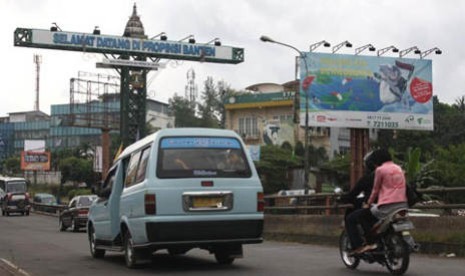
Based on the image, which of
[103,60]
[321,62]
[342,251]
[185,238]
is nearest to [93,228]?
[185,238]

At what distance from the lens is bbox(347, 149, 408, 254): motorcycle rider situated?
9.98 metres

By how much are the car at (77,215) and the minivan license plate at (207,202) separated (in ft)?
64.6

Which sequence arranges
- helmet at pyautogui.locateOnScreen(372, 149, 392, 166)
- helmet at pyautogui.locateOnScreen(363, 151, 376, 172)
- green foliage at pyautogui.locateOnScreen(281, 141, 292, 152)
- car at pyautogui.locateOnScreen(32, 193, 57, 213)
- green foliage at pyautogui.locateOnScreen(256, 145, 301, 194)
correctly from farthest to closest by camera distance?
green foliage at pyautogui.locateOnScreen(281, 141, 292, 152) < green foliage at pyautogui.locateOnScreen(256, 145, 301, 194) < car at pyautogui.locateOnScreen(32, 193, 57, 213) < helmet at pyautogui.locateOnScreen(363, 151, 376, 172) < helmet at pyautogui.locateOnScreen(372, 149, 392, 166)

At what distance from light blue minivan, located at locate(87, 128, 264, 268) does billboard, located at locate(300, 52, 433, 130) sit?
26410 mm

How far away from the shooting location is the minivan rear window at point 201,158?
447 inches

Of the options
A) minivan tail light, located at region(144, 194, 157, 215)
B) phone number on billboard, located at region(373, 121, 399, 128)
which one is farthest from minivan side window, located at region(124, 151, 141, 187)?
phone number on billboard, located at region(373, 121, 399, 128)

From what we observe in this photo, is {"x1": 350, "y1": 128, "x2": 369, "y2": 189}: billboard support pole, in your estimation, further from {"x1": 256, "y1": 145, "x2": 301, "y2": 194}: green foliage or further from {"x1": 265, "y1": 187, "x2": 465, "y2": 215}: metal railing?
{"x1": 256, "y1": 145, "x2": 301, "y2": 194}: green foliage

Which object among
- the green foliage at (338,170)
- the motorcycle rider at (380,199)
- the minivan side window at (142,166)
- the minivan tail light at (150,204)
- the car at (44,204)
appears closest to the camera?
the motorcycle rider at (380,199)

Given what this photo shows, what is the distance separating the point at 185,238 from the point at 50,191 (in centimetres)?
8946

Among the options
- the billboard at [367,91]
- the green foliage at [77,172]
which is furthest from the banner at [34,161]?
the billboard at [367,91]

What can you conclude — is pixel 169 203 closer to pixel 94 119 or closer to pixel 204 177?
pixel 204 177

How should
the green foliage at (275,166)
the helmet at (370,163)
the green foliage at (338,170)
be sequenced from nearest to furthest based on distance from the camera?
the helmet at (370,163) → the green foliage at (338,170) → the green foliage at (275,166)

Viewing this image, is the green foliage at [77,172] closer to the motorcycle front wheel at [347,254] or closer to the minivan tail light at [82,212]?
the minivan tail light at [82,212]

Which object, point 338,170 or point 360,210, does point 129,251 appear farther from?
point 338,170
